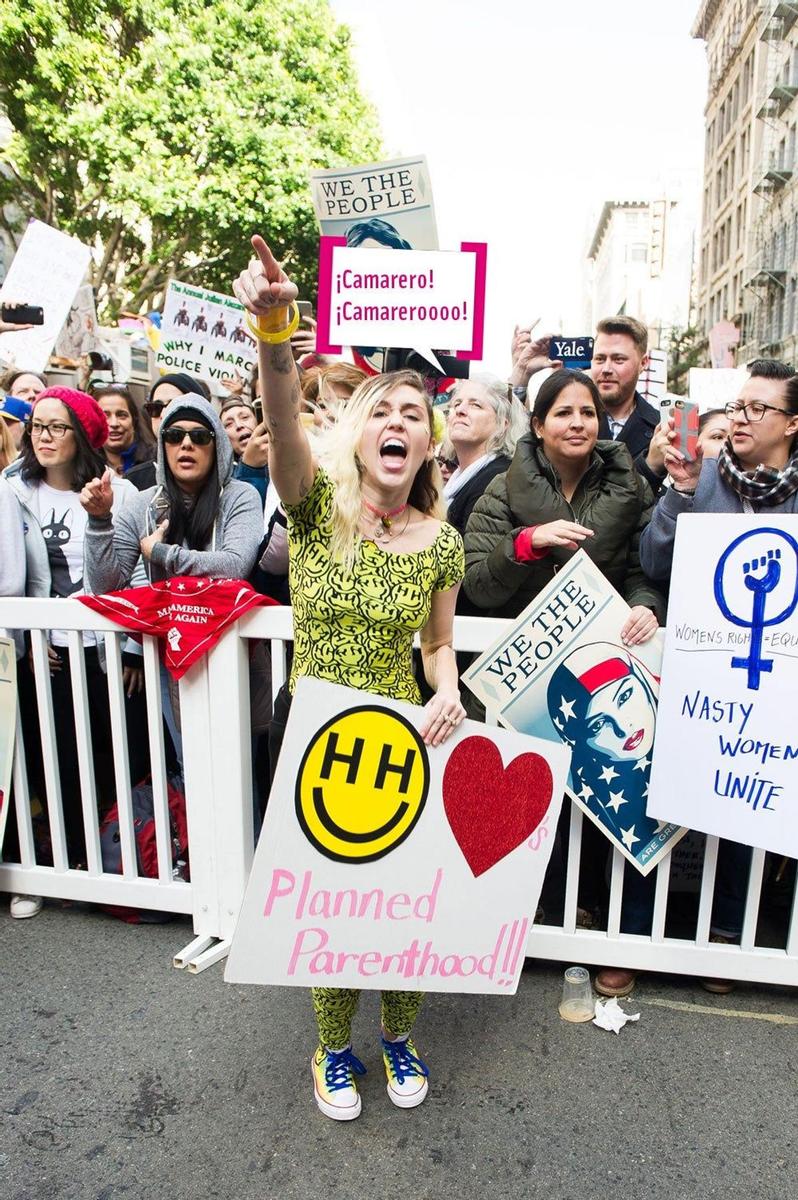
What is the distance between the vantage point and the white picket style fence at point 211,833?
9.30 feet

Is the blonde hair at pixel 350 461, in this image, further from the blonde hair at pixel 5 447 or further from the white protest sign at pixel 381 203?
the blonde hair at pixel 5 447

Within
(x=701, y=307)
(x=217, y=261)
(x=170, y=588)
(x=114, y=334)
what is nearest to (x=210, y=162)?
(x=217, y=261)

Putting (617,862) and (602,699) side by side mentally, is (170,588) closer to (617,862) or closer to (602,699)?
(602,699)

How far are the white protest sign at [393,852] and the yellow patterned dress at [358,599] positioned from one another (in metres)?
0.11

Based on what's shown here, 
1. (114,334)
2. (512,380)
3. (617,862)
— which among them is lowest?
(617,862)

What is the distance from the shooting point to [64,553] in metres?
3.56

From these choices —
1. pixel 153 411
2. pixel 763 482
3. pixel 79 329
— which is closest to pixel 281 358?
pixel 763 482

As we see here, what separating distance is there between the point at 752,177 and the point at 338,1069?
45745 millimetres

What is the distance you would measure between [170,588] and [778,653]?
1948 mm

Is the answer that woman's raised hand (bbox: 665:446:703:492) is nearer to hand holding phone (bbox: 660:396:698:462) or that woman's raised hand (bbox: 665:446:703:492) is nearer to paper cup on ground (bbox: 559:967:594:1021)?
hand holding phone (bbox: 660:396:698:462)

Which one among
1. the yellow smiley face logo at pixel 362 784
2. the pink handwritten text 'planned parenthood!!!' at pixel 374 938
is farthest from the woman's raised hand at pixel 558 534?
the pink handwritten text 'planned parenthood!!!' at pixel 374 938

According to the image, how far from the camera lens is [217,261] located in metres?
20.6

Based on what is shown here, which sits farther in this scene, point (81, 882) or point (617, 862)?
point (81, 882)

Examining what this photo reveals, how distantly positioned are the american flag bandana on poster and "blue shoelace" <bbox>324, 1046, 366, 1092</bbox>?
1296mm
